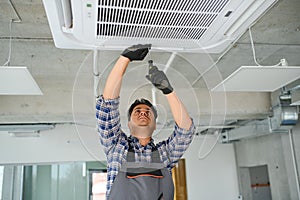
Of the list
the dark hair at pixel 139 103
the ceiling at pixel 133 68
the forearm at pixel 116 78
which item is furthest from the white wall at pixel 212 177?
the forearm at pixel 116 78

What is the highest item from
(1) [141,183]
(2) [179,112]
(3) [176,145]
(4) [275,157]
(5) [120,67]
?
(4) [275,157]

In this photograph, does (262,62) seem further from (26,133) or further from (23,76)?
(26,133)

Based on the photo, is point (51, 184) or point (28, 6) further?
point (51, 184)

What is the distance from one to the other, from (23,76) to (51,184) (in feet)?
13.7

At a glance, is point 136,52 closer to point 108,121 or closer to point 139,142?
point 108,121

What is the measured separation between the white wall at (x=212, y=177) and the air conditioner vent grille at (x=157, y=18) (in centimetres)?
516

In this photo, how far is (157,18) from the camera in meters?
1.25

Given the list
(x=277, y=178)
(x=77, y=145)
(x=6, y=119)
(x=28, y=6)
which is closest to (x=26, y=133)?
(x=77, y=145)

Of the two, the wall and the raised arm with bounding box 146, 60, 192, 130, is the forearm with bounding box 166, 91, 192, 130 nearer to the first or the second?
the raised arm with bounding box 146, 60, 192, 130

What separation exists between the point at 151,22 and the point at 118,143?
1.73ft

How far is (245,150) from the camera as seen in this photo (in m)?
6.43

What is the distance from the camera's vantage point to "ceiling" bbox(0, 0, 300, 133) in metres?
1.21

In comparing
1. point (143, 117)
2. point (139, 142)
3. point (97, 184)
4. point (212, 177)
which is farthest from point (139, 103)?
point (212, 177)

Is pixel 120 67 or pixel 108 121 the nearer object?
pixel 120 67
